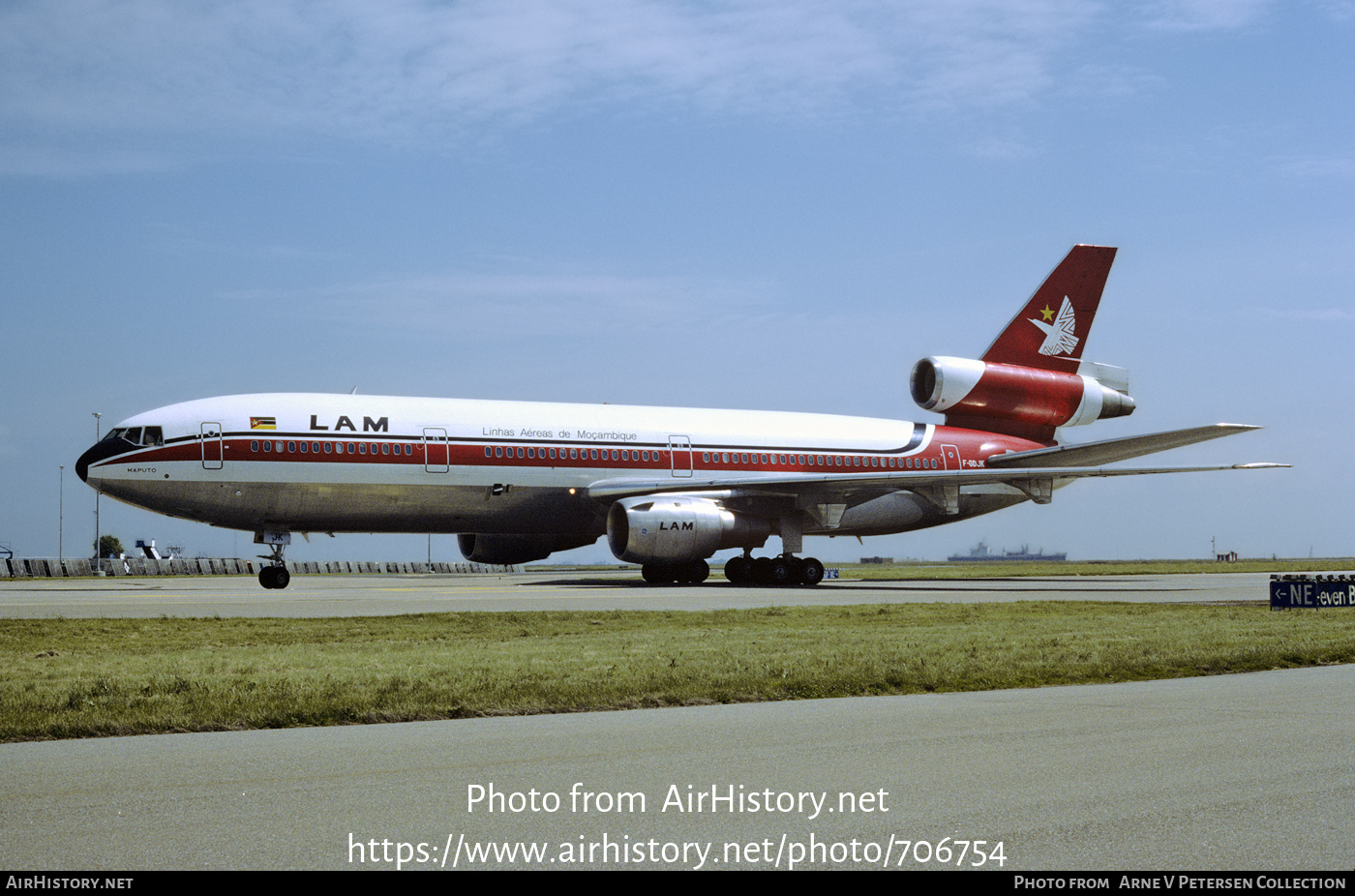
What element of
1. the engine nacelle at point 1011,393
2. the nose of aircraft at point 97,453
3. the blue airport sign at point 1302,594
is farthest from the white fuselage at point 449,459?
the blue airport sign at point 1302,594

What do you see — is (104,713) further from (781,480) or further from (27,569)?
(27,569)

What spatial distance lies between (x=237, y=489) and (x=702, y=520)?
11288mm

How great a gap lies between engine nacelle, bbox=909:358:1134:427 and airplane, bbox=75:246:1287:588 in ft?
0.22

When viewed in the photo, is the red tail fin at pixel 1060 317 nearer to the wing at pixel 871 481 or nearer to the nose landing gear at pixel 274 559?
the wing at pixel 871 481

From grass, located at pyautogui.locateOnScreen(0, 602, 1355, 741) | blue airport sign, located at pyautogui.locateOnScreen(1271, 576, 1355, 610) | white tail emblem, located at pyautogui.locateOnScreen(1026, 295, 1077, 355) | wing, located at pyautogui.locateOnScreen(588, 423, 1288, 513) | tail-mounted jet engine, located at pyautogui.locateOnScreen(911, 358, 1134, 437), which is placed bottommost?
blue airport sign, located at pyautogui.locateOnScreen(1271, 576, 1355, 610)

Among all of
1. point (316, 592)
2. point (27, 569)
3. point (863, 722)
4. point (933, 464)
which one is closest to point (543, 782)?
point (863, 722)

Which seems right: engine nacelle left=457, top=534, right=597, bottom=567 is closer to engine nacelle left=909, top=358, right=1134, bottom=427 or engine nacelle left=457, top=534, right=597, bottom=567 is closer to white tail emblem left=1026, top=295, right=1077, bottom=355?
engine nacelle left=909, top=358, right=1134, bottom=427

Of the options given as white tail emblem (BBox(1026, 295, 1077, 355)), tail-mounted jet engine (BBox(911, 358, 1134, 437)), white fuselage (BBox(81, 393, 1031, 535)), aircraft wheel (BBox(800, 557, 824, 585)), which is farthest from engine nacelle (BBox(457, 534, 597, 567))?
white tail emblem (BBox(1026, 295, 1077, 355))

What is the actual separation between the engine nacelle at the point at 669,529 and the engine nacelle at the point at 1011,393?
9.32m

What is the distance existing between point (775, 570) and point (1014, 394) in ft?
34.7

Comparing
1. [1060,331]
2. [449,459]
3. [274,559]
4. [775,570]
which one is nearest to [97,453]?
[274,559]

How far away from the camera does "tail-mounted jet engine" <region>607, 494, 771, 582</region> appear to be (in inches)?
A: 1193

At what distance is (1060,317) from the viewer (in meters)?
39.8

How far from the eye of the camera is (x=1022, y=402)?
3881cm
